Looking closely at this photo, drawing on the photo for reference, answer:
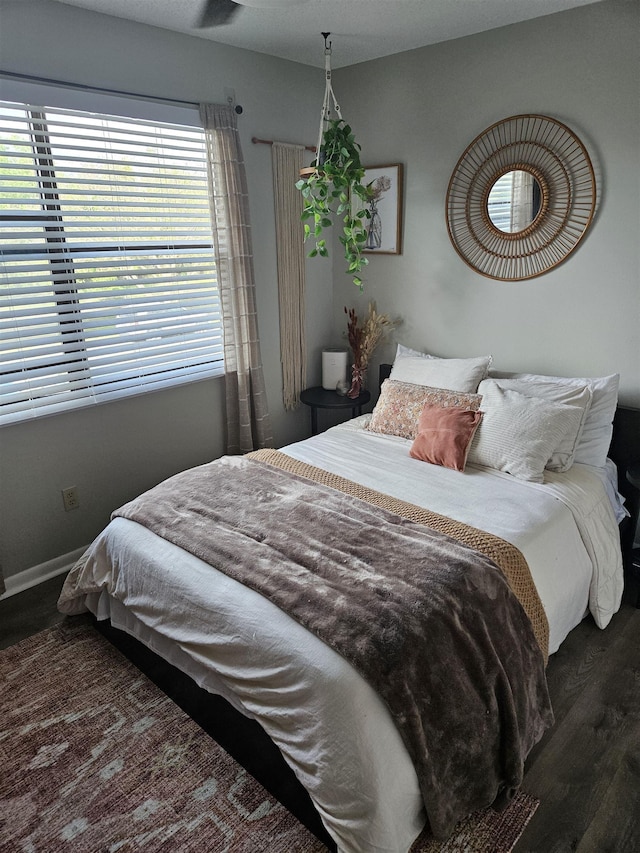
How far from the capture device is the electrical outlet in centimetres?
297

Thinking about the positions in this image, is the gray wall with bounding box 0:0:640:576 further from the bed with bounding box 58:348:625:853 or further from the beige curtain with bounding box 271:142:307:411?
the bed with bounding box 58:348:625:853

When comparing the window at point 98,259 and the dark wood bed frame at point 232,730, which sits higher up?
the window at point 98,259

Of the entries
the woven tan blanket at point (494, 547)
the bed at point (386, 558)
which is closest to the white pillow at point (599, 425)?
the bed at point (386, 558)

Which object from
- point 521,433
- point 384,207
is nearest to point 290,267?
point 384,207

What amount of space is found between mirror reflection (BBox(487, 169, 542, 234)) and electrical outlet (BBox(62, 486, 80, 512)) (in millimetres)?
2616

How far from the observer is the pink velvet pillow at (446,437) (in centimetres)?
269

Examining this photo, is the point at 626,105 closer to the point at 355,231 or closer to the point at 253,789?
the point at 355,231

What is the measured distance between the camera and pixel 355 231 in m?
3.58

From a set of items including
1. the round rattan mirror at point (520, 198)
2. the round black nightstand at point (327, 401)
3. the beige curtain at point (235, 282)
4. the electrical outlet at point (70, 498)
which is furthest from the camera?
the round black nightstand at point (327, 401)

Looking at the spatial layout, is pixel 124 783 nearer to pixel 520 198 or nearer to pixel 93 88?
pixel 93 88

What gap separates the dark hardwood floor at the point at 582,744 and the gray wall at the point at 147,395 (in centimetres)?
58

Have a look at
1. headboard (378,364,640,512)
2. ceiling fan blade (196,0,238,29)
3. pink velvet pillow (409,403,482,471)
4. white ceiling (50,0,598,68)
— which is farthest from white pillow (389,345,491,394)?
ceiling fan blade (196,0,238,29)

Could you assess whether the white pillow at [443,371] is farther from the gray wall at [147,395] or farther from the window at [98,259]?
the window at [98,259]

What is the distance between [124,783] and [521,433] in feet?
6.60
